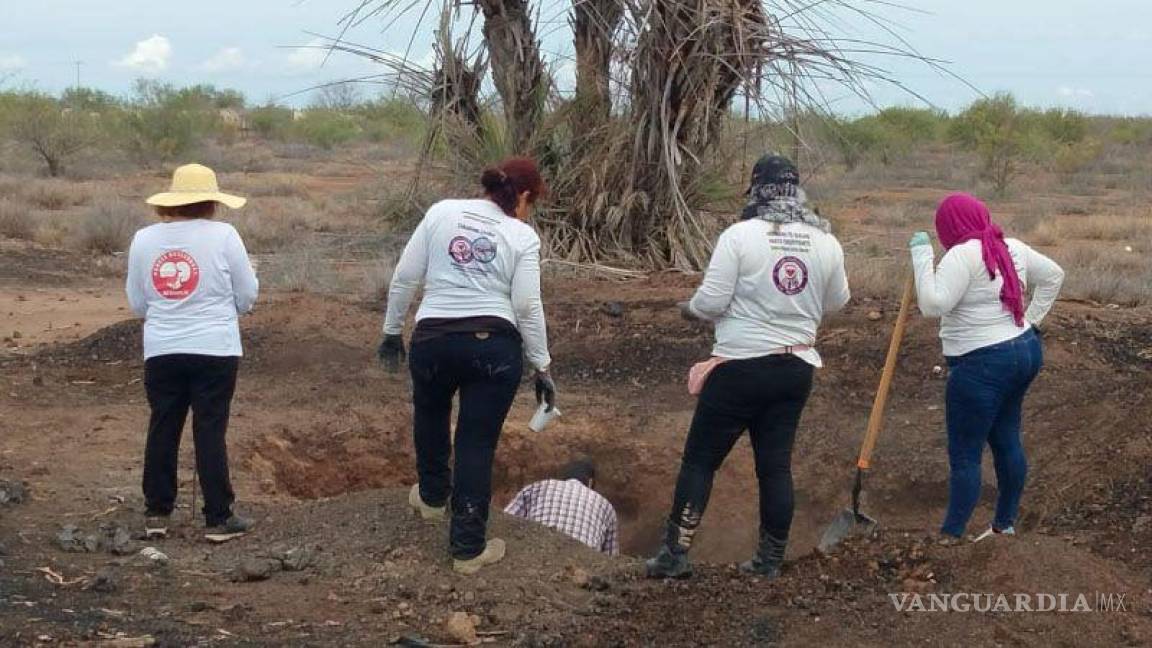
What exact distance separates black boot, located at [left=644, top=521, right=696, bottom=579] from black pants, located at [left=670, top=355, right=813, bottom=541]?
0.12 feet

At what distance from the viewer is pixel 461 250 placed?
5520 mm

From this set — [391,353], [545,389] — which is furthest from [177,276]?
[545,389]

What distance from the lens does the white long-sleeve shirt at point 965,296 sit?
5879mm

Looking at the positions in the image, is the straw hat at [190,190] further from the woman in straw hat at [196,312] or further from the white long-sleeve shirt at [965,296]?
the white long-sleeve shirt at [965,296]

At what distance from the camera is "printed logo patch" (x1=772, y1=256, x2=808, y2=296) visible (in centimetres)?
533

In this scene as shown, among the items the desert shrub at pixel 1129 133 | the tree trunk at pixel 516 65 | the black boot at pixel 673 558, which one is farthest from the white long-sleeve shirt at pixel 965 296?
the desert shrub at pixel 1129 133

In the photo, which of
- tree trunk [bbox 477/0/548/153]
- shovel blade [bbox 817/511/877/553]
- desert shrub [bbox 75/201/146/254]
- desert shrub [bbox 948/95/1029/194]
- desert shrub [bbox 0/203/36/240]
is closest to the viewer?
shovel blade [bbox 817/511/877/553]

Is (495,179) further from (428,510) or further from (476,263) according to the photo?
(428,510)

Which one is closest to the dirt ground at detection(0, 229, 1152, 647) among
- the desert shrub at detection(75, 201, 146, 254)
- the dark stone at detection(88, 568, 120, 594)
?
the dark stone at detection(88, 568, 120, 594)

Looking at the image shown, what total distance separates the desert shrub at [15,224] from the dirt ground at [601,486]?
18.2 ft

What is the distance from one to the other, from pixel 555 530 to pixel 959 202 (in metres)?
2.26

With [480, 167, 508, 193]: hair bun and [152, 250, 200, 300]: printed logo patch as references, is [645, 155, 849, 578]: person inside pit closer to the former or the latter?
[480, 167, 508, 193]: hair bun

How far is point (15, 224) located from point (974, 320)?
15.2m

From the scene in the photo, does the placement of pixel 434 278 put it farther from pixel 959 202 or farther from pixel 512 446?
pixel 512 446
